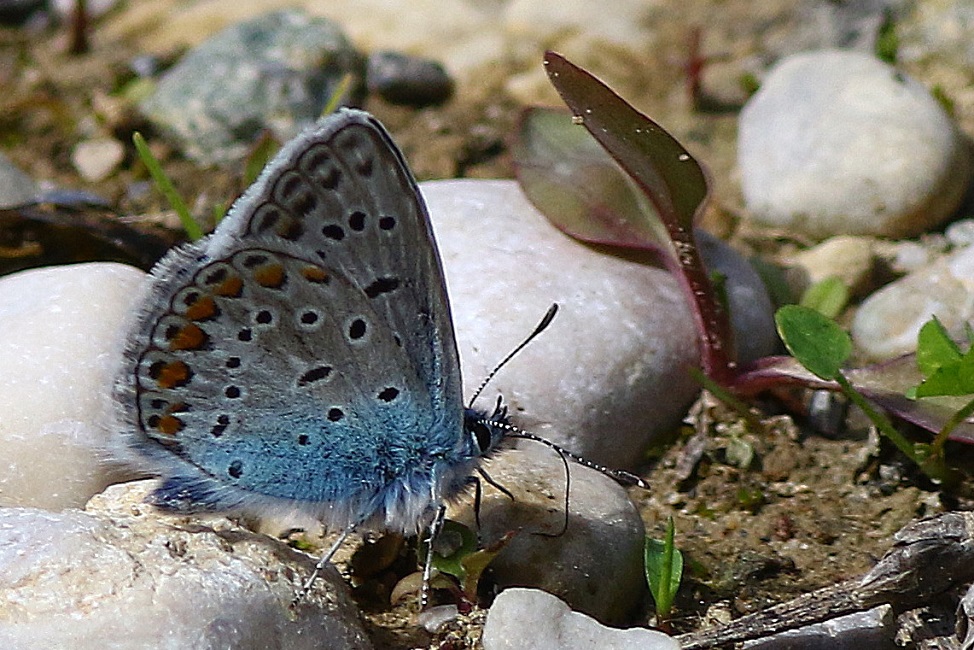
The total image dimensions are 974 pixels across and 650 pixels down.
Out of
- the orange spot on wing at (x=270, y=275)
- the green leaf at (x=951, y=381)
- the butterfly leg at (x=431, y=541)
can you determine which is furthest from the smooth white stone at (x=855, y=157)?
the orange spot on wing at (x=270, y=275)

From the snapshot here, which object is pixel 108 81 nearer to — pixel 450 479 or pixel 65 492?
pixel 65 492

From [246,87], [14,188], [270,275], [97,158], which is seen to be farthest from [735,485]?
[97,158]

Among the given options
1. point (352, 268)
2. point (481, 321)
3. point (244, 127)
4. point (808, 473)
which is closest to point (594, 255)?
point (481, 321)

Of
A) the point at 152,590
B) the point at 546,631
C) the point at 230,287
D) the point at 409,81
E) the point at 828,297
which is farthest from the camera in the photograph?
Answer: the point at 409,81

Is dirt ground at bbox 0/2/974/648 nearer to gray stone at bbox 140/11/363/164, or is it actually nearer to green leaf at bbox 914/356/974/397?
gray stone at bbox 140/11/363/164

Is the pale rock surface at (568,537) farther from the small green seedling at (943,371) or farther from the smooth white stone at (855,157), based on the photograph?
the smooth white stone at (855,157)

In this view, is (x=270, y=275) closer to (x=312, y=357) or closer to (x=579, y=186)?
(x=312, y=357)

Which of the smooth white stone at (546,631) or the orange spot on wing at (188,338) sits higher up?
the orange spot on wing at (188,338)
